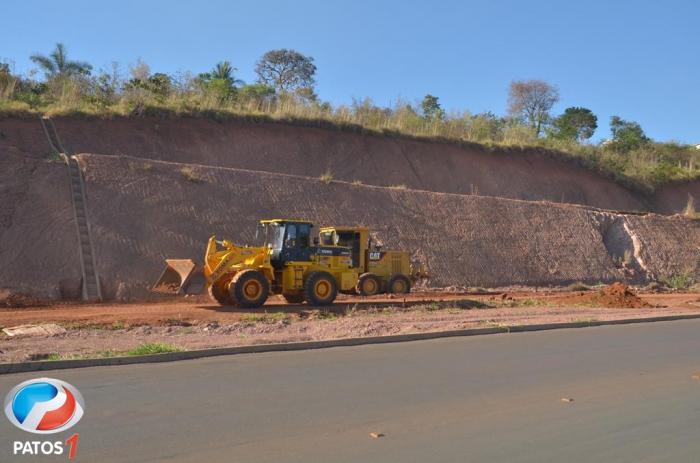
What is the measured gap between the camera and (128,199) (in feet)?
78.1

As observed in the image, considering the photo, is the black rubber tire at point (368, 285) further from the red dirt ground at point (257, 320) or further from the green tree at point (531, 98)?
the green tree at point (531, 98)

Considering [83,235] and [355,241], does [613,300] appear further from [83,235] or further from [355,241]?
[83,235]

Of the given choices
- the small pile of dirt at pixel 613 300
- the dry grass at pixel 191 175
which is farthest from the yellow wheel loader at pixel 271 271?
the small pile of dirt at pixel 613 300

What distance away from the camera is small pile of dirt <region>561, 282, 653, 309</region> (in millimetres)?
24250

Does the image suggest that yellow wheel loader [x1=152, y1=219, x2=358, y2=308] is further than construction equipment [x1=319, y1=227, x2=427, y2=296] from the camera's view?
No

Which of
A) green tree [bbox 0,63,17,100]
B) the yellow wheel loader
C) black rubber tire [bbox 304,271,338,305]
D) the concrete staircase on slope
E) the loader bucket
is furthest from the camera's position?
green tree [bbox 0,63,17,100]

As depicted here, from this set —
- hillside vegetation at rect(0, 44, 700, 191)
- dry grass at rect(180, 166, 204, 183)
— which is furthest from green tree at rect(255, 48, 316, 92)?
dry grass at rect(180, 166, 204, 183)

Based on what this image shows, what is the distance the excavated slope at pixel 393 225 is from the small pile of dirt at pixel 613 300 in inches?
203

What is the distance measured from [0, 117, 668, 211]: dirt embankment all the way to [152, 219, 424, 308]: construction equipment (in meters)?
9.09

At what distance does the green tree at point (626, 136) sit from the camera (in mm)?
56188

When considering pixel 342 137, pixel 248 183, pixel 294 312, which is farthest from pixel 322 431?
pixel 342 137

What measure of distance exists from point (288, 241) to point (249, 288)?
6.58 feet

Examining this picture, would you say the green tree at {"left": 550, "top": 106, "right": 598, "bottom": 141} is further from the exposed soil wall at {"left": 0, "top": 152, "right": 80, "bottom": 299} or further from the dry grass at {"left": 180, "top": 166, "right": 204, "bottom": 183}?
the exposed soil wall at {"left": 0, "top": 152, "right": 80, "bottom": 299}

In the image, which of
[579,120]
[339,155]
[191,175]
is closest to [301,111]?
[339,155]
